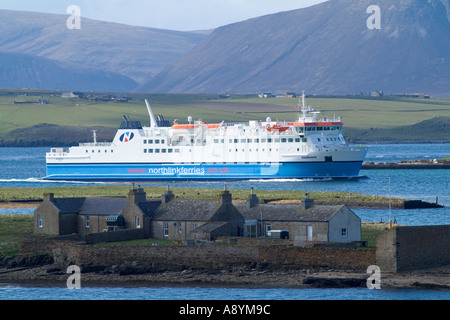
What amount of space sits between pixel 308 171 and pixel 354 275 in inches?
2326

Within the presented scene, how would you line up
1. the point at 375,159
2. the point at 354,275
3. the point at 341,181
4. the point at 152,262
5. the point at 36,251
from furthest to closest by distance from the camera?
1. the point at 375,159
2. the point at 341,181
3. the point at 36,251
4. the point at 152,262
5. the point at 354,275

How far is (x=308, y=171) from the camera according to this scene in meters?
97.7

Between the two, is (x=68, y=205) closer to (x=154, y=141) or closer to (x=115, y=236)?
(x=115, y=236)

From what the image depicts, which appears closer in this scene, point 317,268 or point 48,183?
point 317,268

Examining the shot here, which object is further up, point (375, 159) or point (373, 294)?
point (375, 159)

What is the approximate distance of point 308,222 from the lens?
4344 cm

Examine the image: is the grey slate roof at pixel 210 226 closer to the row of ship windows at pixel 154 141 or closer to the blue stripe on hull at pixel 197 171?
the blue stripe on hull at pixel 197 171

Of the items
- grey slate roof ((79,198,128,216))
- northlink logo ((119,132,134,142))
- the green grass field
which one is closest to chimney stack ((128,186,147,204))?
grey slate roof ((79,198,128,216))

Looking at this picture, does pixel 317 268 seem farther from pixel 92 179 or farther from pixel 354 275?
pixel 92 179

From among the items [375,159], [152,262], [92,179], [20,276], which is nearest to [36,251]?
[20,276]

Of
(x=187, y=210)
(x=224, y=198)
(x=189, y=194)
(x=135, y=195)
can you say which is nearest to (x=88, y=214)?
(x=135, y=195)

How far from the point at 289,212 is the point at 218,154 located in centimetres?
5668

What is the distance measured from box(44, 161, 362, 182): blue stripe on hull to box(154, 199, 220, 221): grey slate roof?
5185 cm
